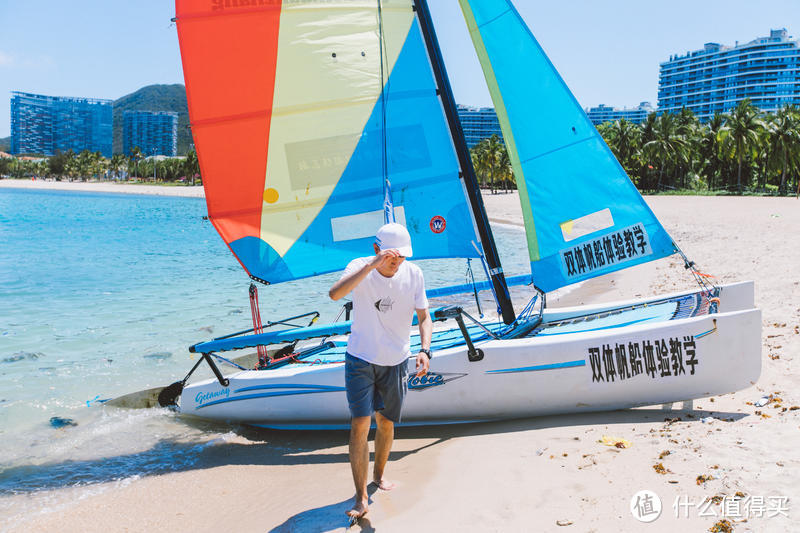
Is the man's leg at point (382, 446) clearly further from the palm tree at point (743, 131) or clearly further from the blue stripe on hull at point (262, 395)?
the palm tree at point (743, 131)

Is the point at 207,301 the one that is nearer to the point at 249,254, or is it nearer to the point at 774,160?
the point at 249,254

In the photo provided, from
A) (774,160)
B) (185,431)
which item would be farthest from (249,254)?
(774,160)

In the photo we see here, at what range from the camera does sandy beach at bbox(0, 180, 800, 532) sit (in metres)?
3.18

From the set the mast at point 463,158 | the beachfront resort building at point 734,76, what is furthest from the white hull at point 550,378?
the beachfront resort building at point 734,76

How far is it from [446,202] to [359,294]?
7.91ft

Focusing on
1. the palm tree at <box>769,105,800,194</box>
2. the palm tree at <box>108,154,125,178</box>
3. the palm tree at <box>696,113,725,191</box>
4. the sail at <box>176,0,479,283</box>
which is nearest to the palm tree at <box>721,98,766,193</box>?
the palm tree at <box>769,105,800,194</box>

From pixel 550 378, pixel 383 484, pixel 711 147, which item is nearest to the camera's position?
pixel 383 484

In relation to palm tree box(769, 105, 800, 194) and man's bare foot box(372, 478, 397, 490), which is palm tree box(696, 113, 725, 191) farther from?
man's bare foot box(372, 478, 397, 490)

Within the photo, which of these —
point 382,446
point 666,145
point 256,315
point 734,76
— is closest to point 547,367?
point 382,446

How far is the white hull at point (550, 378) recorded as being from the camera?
443 cm

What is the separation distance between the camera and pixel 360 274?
10.3 ft

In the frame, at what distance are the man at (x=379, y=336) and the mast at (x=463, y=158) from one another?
2140 mm

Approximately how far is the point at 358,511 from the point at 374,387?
2.39 ft

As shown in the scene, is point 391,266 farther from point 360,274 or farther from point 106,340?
point 106,340
